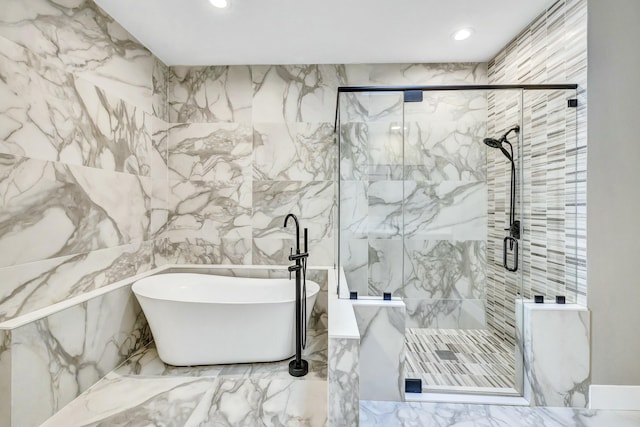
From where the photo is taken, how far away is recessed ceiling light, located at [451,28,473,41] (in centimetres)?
207

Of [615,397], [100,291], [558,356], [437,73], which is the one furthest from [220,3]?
[615,397]

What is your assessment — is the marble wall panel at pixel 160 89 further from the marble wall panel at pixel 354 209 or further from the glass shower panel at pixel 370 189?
the marble wall panel at pixel 354 209

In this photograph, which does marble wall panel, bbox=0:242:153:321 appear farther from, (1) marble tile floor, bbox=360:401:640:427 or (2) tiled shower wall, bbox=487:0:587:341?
(2) tiled shower wall, bbox=487:0:587:341

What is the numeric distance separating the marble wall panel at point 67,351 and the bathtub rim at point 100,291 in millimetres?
23

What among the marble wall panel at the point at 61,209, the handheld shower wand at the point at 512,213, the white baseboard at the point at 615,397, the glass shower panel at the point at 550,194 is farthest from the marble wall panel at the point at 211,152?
the white baseboard at the point at 615,397

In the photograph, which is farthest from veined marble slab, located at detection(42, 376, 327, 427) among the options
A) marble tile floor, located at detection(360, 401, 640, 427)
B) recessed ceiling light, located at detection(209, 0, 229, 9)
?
recessed ceiling light, located at detection(209, 0, 229, 9)

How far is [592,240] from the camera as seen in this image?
5.24ft

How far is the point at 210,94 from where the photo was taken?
8.68 feet

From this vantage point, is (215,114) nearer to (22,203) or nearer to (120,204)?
(120,204)

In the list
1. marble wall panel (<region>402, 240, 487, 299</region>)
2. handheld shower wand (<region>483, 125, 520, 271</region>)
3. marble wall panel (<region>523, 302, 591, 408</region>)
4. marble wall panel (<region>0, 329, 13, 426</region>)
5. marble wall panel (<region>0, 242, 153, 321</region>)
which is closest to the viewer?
marble wall panel (<region>0, 329, 13, 426</region>)

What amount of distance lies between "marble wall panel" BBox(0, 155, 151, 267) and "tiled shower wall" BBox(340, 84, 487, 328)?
167 centimetres

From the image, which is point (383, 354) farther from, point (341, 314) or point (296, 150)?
point (296, 150)

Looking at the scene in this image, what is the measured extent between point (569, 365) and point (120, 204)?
316cm

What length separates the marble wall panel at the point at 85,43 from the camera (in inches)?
56.8
